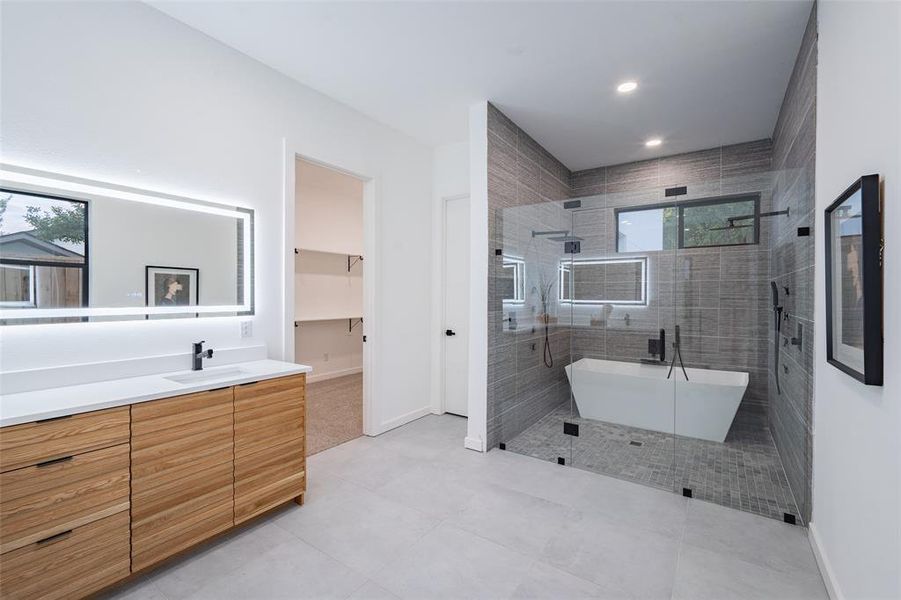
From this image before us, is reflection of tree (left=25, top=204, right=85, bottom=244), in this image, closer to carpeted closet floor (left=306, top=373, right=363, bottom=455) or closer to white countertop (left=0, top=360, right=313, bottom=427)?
white countertop (left=0, top=360, right=313, bottom=427)

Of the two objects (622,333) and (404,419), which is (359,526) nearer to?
(404,419)

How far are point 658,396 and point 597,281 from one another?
106 centimetres

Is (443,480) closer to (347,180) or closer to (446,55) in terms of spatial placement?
(446,55)

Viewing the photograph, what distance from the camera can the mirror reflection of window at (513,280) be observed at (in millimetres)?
3574

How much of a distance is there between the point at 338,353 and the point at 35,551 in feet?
15.7

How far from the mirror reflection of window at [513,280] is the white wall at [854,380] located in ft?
Answer: 6.59

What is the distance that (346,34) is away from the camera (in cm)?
249

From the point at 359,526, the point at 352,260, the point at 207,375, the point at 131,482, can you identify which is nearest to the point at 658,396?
the point at 359,526

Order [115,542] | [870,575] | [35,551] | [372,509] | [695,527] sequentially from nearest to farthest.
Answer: [870,575] < [35,551] < [115,542] < [695,527] < [372,509]

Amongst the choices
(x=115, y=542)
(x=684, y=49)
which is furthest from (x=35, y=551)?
(x=684, y=49)

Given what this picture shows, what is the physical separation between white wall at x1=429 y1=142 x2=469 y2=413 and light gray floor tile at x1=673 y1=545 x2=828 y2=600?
2742 millimetres

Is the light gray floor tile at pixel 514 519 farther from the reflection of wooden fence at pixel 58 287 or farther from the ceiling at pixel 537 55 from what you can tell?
the ceiling at pixel 537 55

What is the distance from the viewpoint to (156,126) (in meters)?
2.29

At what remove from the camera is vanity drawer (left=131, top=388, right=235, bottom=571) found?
1.79 meters
